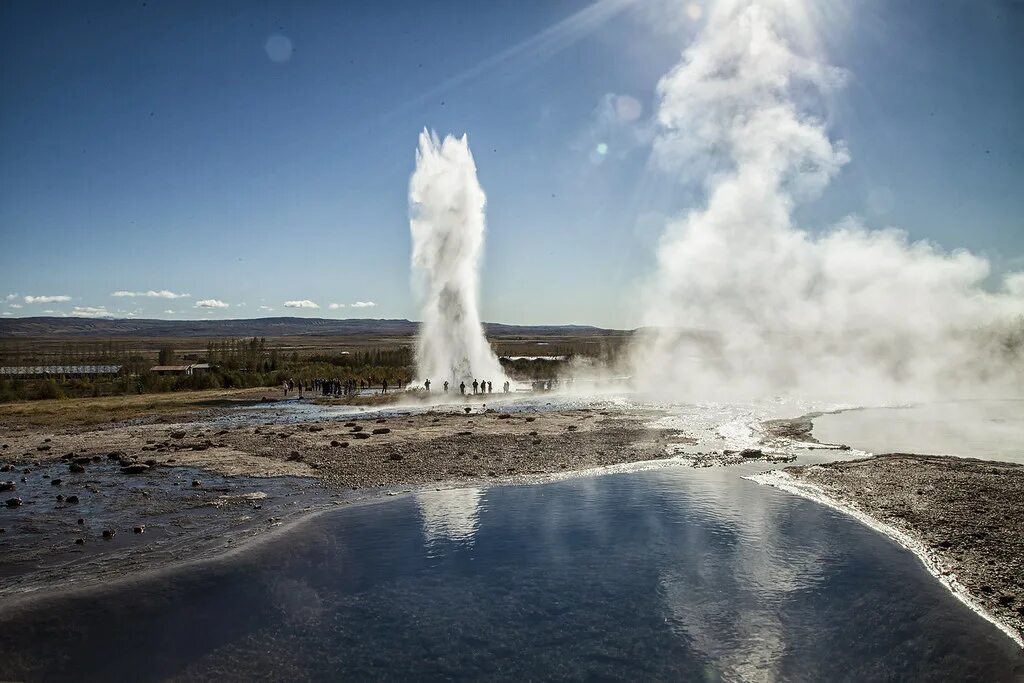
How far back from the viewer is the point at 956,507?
35.9 ft

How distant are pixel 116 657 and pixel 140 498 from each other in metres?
6.37

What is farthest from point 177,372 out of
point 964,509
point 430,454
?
point 964,509

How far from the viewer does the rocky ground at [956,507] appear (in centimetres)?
801

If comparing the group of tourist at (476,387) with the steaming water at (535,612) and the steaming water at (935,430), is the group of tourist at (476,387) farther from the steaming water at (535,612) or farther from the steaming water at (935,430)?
the steaming water at (535,612)

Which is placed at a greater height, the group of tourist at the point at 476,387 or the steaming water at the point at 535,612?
the group of tourist at the point at 476,387

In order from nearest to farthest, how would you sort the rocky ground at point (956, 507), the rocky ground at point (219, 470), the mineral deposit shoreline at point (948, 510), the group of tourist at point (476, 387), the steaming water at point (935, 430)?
1. the mineral deposit shoreline at point (948, 510)
2. the rocky ground at point (956, 507)
3. the rocky ground at point (219, 470)
4. the steaming water at point (935, 430)
5. the group of tourist at point (476, 387)

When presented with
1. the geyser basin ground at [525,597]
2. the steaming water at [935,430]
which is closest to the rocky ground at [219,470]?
the geyser basin ground at [525,597]

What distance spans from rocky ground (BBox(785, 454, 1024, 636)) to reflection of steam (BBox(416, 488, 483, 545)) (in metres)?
6.56

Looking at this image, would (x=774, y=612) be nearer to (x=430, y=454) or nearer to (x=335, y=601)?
(x=335, y=601)

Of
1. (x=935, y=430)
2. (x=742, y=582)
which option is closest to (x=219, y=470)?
(x=742, y=582)

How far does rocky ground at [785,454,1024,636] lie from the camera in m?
8.01

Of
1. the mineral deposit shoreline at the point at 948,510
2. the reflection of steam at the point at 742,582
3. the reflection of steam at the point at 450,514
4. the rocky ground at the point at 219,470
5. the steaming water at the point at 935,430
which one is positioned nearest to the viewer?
the reflection of steam at the point at 742,582

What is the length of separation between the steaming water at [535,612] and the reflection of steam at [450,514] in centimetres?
9

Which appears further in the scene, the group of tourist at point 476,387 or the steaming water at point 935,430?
the group of tourist at point 476,387
